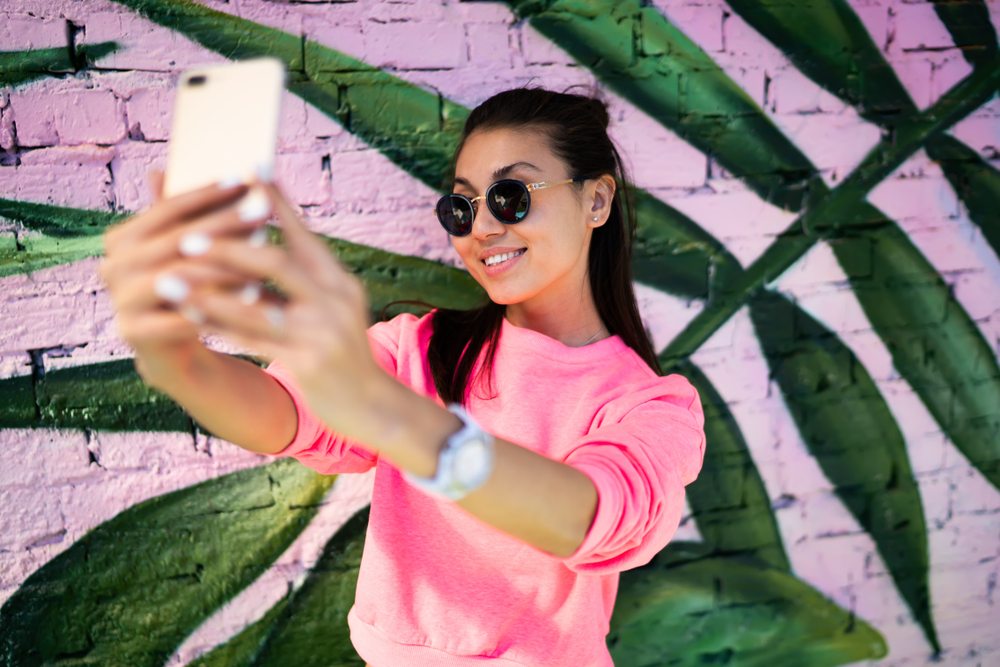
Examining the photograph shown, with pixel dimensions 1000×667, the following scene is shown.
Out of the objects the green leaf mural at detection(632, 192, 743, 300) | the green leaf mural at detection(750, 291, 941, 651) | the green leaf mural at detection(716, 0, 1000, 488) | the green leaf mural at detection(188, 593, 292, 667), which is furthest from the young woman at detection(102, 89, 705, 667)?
the green leaf mural at detection(716, 0, 1000, 488)

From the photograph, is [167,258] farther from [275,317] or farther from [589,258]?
[589,258]

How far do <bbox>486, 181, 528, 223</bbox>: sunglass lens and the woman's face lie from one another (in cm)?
2

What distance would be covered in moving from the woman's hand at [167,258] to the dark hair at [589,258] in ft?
2.22

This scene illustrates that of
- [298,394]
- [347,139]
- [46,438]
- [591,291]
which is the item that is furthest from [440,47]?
[46,438]

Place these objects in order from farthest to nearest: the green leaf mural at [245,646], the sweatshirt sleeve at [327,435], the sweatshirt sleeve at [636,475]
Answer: the green leaf mural at [245,646] → the sweatshirt sleeve at [327,435] → the sweatshirt sleeve at [636,475]

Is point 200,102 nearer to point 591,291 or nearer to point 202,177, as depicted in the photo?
point 202,177

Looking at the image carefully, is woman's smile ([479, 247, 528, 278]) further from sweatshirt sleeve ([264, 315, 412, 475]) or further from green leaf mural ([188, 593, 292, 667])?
green leaf mural ([188, 593, 292, 667])

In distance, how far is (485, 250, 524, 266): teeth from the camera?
119 cm

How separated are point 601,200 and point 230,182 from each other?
2.88ft

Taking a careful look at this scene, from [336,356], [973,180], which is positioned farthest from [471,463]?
[973,180]

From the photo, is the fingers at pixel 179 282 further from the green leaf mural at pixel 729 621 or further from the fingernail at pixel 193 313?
the green leaf mural at pixel 729 621

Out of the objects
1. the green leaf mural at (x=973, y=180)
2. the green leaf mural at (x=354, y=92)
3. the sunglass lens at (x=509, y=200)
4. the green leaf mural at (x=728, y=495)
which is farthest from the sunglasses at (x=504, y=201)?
the green leaf mural at (x=973, y=180)

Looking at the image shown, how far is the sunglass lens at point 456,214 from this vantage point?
46.3 inches

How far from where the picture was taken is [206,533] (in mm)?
1508
